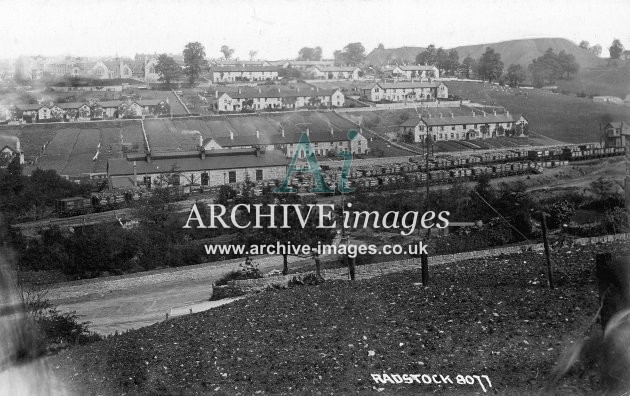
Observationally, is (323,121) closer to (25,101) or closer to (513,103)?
(513,103)

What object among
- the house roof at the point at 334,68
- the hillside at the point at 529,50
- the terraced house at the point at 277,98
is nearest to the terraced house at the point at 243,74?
the terraced house at the point at 277,98

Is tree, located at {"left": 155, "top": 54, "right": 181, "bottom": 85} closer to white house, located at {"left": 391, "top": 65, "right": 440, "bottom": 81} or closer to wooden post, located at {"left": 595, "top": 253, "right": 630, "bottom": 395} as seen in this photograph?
white house, located at {"left": 391, "top": 65, "right": 440, "bottom": 81}

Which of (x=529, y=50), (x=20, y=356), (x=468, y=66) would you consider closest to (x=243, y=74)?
(x=468, y=66)

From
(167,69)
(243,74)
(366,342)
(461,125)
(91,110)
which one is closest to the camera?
(366,342)

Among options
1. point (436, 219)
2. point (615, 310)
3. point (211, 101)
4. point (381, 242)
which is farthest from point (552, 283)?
point (211, 101)

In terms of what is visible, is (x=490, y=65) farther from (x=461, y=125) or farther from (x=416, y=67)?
(x=461, y=125)

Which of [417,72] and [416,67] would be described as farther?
[417,72]

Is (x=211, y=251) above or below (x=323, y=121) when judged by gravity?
below

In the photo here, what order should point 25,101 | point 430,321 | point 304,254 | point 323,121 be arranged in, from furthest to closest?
point 323,121
point 304,254
point 25,101
point 430,321
